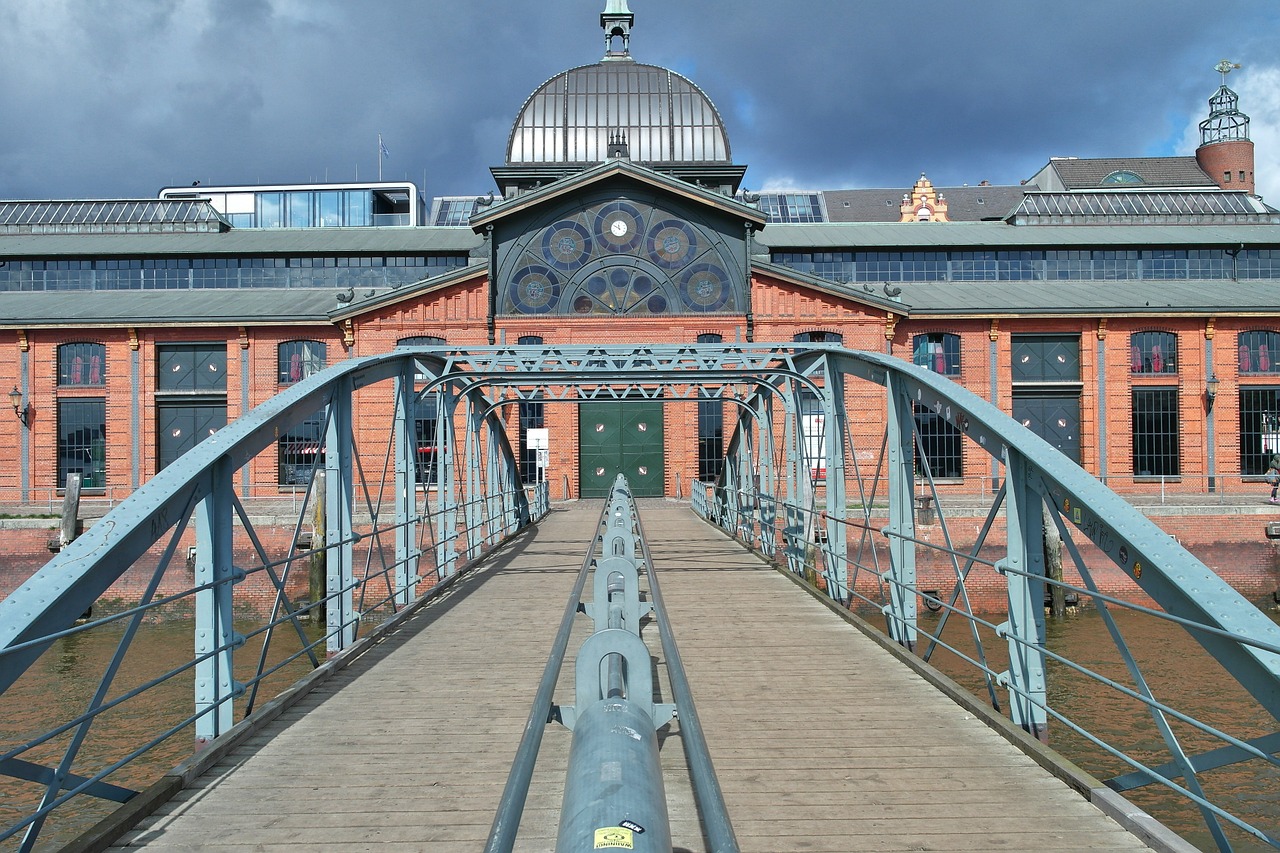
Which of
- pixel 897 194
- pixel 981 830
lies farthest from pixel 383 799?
pixel 897 194

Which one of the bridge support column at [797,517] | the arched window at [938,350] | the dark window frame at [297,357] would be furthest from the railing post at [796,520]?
the dark window frame at [297,357]

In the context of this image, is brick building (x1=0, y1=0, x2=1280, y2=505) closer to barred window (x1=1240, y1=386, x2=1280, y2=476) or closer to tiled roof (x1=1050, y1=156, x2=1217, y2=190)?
barred window (x1=1240, y1=386, x2=1280, y2=476)

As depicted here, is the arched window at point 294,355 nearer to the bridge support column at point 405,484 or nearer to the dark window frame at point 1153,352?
the bridge support column at point 405,484

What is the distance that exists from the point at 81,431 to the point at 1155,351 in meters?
31.4

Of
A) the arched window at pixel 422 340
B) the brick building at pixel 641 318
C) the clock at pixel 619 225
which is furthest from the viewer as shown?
the arched window at pixel 422 340

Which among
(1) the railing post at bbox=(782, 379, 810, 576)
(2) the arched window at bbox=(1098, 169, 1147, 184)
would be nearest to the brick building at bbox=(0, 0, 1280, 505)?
(1) the railing post at bbox=(782, 379, 810, 576)

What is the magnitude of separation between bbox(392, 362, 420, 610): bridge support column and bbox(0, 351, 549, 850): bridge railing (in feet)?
0.08

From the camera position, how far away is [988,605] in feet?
78.7

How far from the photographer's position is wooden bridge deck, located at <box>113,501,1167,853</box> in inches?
185

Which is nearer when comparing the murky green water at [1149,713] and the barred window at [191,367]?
the murky green water at [1149,713]

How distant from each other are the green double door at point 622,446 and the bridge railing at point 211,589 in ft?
12.9

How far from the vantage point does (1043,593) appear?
31.3ft

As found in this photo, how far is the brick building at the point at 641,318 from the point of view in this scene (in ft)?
97.1

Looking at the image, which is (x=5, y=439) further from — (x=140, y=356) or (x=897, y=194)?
(x=897, y=194)
